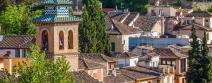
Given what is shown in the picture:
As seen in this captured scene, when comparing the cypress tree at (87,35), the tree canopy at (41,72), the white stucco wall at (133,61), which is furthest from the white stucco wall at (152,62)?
the tree canopy at (41,72)

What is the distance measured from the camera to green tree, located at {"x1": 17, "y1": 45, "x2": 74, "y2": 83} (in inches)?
1271

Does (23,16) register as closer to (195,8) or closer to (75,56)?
(195,8)

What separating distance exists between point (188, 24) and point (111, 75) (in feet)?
103

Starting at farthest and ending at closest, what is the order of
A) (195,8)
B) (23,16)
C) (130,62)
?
(195,8), (23,16), (130,62)

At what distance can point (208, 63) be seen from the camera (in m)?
54.7

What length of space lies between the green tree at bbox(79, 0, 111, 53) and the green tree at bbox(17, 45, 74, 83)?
35.6m

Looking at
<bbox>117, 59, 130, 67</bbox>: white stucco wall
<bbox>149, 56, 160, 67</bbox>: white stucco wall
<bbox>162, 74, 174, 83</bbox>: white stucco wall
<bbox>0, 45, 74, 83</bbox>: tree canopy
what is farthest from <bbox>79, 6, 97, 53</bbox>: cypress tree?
<bbox>0, 45, 74, 83</bbox>: tree canopy

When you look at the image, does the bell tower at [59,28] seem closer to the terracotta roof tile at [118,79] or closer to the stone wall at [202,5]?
the terracotta roof tile at [118,79]

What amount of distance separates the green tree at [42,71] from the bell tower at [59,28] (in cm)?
1575

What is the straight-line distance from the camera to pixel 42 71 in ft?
107

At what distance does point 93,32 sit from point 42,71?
38652 mm

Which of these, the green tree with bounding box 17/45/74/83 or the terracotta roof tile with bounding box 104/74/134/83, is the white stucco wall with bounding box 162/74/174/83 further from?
the green tree with bounding box 17/45/74/83

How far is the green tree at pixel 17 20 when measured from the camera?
257 ft

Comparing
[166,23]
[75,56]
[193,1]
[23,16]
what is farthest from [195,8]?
[75,56]
